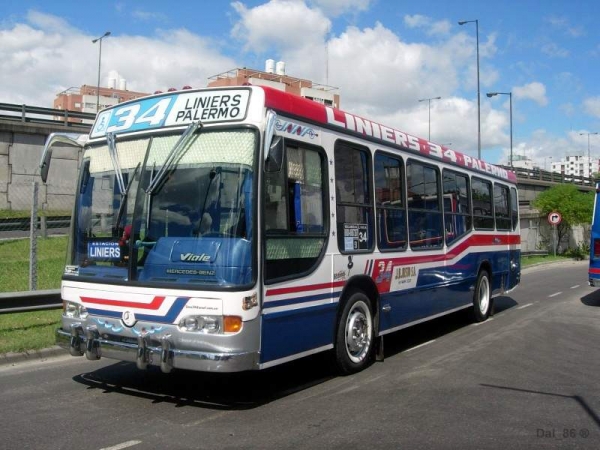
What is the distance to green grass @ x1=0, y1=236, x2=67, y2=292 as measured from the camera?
42.8 feet

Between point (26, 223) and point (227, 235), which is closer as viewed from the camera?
point (227, 235)

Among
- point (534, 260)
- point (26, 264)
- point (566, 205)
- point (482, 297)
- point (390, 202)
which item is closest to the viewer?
Result: point (390, 202)

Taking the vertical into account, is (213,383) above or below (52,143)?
below

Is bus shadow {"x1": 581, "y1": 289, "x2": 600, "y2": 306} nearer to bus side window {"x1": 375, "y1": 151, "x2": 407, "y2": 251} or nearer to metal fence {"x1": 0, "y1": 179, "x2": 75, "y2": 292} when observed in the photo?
bus side window {"x1": 375, "y1": 151, "x2": 407, "y2": 251}

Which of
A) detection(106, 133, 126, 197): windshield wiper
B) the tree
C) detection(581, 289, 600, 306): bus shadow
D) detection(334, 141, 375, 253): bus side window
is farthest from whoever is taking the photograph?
the tree

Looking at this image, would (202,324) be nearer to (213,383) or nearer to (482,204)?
(213,383)

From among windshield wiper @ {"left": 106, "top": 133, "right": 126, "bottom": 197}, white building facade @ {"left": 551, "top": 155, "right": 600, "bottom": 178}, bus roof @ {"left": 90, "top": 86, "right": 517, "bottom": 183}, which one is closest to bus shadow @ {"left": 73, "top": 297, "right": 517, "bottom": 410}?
windshield wiper @ {"left": 106, "top": 133, "right": 126, "bottom": 197}

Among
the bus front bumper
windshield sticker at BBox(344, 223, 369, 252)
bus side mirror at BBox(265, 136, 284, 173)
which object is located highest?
bus side mirror at BBox(265, 136, 284, 173)

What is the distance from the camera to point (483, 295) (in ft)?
39.5

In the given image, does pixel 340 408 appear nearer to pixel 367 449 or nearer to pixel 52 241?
pixel 367 449

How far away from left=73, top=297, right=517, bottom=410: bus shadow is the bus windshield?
4.44ft

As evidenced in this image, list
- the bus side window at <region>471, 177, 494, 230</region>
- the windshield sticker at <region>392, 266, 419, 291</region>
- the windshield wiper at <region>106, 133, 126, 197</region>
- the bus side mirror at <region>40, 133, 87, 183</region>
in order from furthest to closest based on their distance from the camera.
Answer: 1. the bus side window at <region>471, 177, 494, 230</region>
2. the windshield sticker at <region>392, 266, 419, 291</region>
3. the bus side mirror at <region>40, 133, 87, 183</region>
4. the windshield wiper at <region>106, 133, 126, 197</region>

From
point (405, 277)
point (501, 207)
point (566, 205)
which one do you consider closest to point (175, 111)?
point (405, 277)

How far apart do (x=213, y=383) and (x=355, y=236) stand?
236cm
